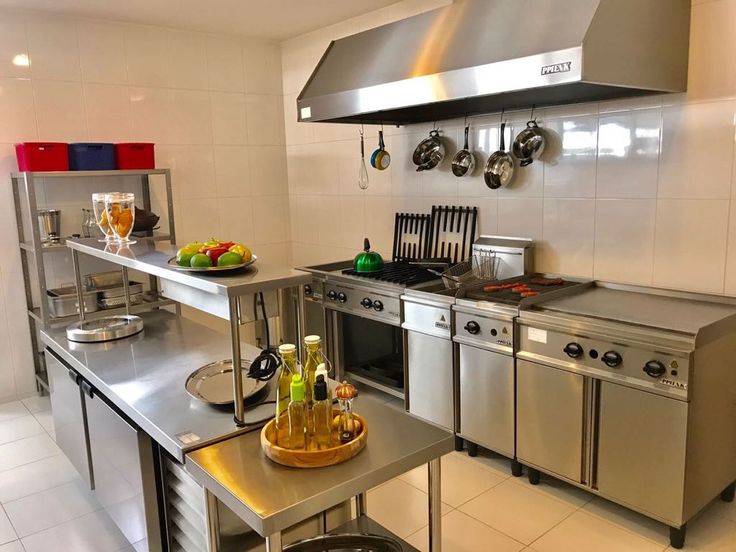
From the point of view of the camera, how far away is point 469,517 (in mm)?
2365

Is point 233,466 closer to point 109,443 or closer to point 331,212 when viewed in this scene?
point 109,443

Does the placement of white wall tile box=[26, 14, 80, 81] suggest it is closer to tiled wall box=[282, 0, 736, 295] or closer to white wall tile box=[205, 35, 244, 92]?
white wall tile box=[205, 35, 244, 92]

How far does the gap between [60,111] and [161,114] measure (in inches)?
24.0

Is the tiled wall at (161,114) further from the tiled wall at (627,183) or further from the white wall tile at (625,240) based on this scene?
the white wall tile at (625,240)

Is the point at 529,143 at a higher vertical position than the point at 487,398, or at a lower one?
higher

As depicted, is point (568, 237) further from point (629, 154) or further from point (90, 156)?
point (90, 156)

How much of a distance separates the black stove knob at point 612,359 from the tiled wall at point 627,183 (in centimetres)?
60

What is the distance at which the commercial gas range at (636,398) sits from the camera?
2.03 metres

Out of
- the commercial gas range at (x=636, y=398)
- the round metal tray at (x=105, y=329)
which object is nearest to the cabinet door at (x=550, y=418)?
the commercial gas range at (x=636, y=398)

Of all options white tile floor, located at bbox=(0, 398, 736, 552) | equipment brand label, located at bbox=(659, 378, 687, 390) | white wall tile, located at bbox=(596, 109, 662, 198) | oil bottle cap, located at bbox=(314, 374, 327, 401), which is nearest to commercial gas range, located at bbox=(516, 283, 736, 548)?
equipment brand label, located at bbox=(659, 378, 687, 390)

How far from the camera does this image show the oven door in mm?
3523

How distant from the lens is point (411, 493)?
2568mm

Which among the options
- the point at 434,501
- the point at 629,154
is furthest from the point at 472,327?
the point at 434,501

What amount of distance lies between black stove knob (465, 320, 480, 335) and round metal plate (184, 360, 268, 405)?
1.05 m
